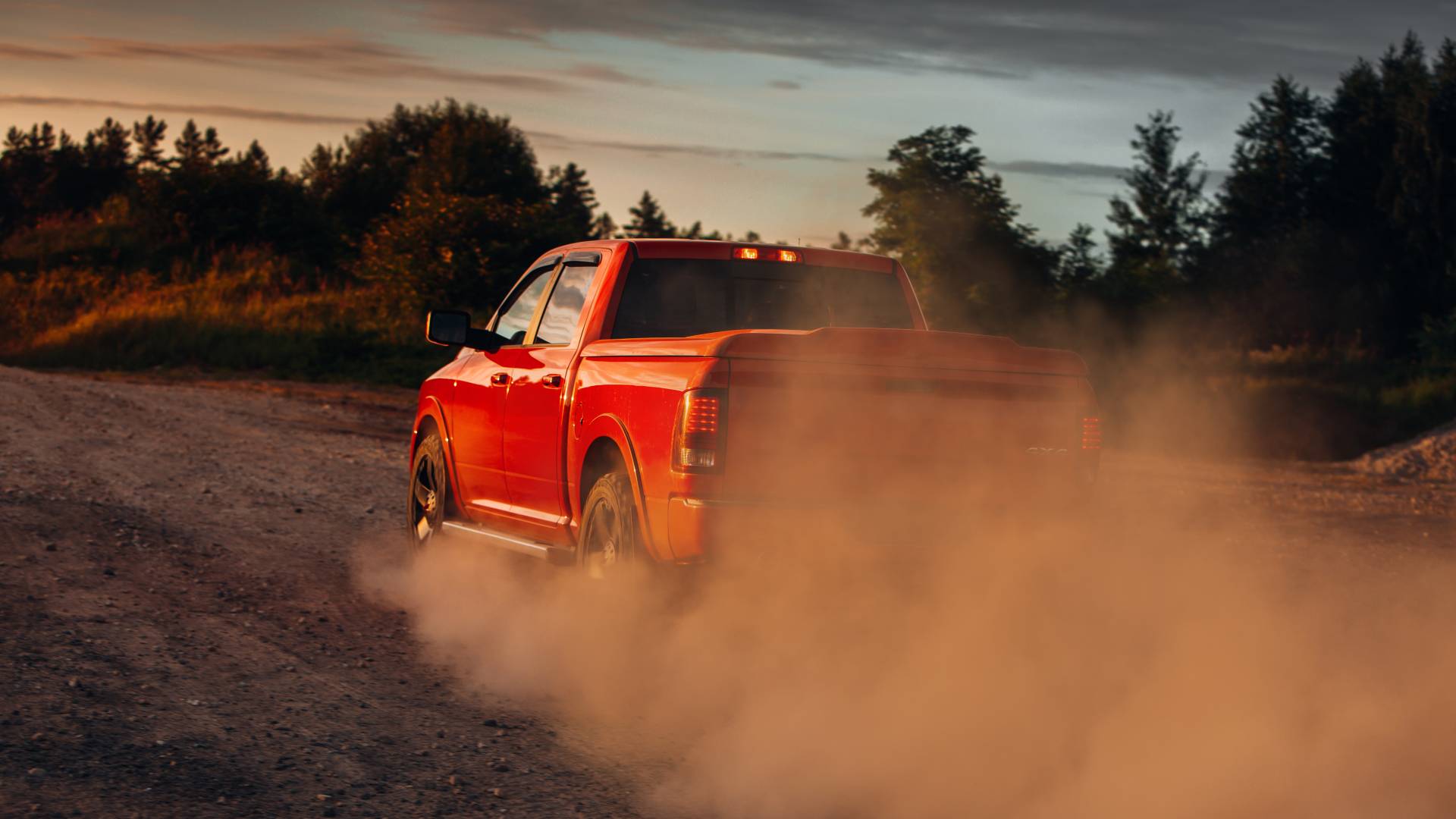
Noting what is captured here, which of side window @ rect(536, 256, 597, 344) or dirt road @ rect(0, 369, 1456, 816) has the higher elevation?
side window @ rect(536, 256, 597, 344)

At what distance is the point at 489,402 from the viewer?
8.18 meters

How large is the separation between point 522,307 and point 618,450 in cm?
239

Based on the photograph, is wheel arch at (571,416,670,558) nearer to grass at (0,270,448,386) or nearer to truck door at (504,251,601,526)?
truck door at (504,251,601,526)

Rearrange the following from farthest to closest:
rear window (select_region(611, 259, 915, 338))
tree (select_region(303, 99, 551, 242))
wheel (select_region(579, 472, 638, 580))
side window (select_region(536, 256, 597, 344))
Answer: tree (select_region(303, 99, 551, 242)) < side window (select_region(536, 256, 597, 344)) < rear window (select_region(611, 259, 915, 338)) < wheel (select_region(579, 472, 638, 580))

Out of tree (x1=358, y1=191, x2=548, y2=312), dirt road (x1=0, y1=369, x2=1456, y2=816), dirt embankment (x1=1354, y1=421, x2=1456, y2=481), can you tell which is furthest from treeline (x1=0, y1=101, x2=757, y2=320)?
dirt road (x1=0, y1=369, x2=1456, y2=816)

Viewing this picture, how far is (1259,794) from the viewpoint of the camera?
4621 mm

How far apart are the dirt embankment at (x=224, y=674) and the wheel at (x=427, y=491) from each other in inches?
19.6

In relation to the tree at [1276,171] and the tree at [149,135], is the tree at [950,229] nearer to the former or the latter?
the tree at [1276,171]

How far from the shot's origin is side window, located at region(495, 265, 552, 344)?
27.3 ft

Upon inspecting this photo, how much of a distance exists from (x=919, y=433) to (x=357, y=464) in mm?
10583

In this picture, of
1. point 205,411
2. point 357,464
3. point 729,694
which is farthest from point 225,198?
point 729,694

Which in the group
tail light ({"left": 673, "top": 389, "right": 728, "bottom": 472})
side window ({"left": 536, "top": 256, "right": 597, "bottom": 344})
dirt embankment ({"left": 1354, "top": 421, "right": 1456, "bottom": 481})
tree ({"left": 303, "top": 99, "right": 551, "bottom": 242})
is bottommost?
dirt embankment ({"left": 1354, "top": 421, "right": 1456, "bottom": 481})

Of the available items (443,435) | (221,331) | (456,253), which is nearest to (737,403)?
(443,435)

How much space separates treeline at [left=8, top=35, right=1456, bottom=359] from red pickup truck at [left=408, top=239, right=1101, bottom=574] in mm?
22504
